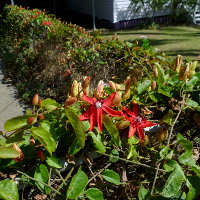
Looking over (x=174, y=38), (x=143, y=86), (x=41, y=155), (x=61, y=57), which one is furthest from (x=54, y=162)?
(x=174, y=38)

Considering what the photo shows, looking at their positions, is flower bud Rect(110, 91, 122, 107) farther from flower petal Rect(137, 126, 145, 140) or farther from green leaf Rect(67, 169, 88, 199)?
green leaf Rect(67, 169, 88, 199)

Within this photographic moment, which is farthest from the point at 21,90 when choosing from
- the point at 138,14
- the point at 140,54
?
the point at 138,14

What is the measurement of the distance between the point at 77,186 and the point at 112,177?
15 centimetres

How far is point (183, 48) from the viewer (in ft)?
31.2

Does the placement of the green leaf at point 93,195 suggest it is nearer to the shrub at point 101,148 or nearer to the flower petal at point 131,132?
the shrub at point 101,148

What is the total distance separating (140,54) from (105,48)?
1032mm

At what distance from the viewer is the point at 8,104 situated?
5031mm

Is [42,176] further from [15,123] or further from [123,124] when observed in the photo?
[123,124]

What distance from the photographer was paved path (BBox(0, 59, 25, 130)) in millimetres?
4590

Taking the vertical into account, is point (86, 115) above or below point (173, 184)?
above

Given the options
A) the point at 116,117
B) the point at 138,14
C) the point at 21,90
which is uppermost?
the point at 138,14

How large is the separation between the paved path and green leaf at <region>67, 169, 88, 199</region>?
3.51 meters

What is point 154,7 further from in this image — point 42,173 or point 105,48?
point 42,173

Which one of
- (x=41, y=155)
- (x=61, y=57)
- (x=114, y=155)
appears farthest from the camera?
(x=61, y=57)
